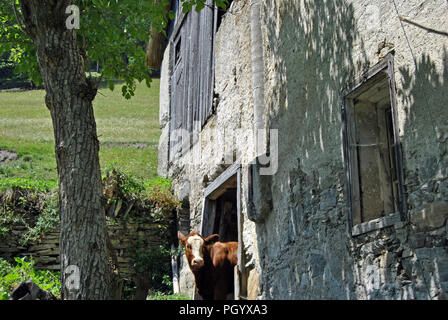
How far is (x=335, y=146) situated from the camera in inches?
196

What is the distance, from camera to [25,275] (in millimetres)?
8211

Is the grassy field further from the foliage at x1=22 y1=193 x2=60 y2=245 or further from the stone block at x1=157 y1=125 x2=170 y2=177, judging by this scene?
the foliage at x1=22 y1=193 x2=60 y2=245

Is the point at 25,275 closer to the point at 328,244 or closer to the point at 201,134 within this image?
the point at 201,134

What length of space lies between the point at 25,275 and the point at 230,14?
5.44 meters

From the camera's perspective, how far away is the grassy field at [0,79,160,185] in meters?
18.2

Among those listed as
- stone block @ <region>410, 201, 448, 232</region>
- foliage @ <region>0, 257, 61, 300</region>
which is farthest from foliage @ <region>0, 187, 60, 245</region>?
stone block @ <region>410, 201, 448, 232</region>

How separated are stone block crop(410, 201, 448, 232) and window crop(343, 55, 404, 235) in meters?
0.58

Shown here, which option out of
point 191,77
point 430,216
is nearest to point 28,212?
point 191,77

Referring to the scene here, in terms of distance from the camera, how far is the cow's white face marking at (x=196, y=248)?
24.2 feet

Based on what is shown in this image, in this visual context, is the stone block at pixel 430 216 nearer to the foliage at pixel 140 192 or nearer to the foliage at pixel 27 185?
the foliage at pixel 140 192

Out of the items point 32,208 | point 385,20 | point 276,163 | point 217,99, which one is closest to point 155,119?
point 32,208

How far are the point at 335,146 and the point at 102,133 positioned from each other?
901 inches

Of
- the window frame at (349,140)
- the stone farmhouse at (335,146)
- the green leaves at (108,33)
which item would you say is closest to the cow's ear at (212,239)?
the stone farmhouse at (335,146)
